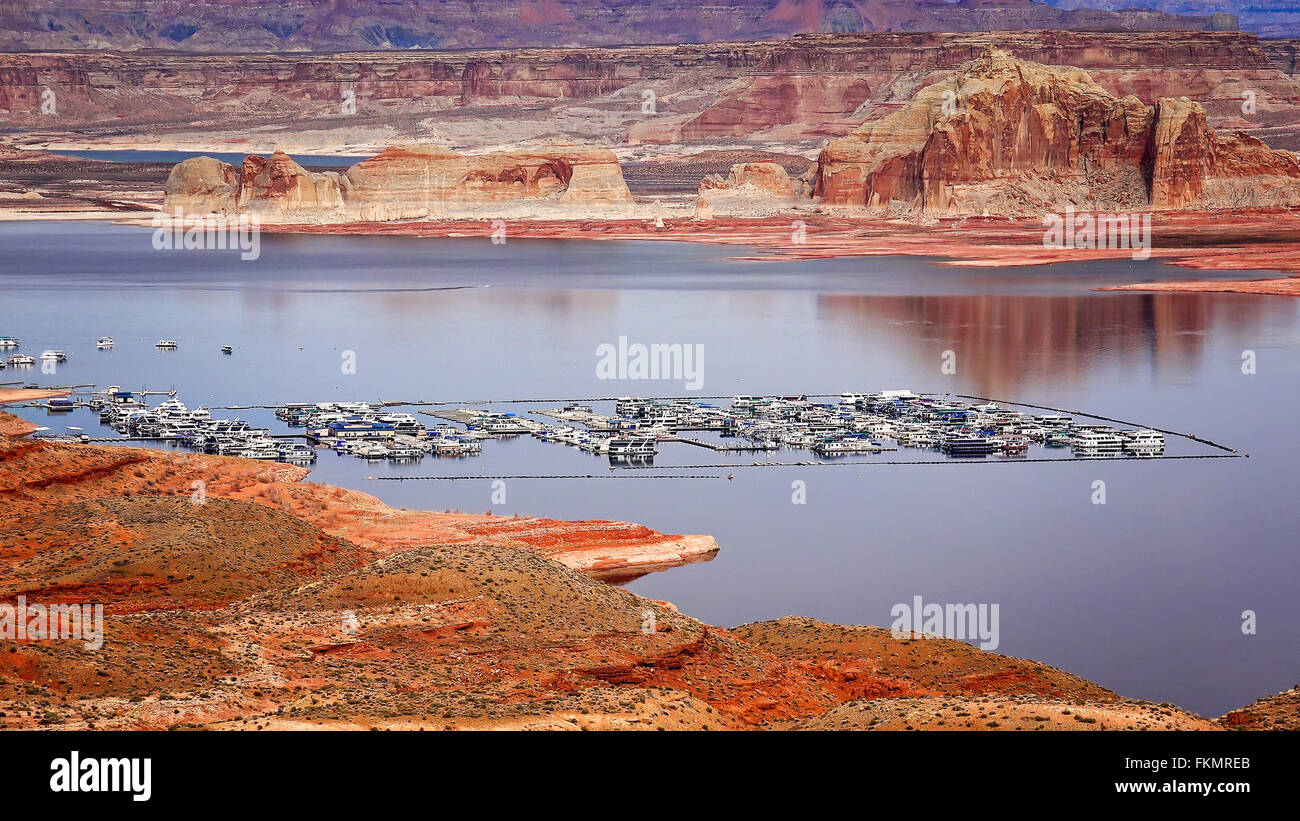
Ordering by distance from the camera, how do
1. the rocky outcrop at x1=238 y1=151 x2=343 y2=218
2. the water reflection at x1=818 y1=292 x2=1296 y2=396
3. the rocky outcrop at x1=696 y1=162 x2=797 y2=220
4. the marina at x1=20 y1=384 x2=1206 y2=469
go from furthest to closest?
1. the rocky outcrop at x1=696 y1=162 x2=797 y2=220
2. the rocky outcrop at x1=238 y1=151 x2=343 y2=218
3. the water reflection at x1=818 y1=292 x2=1296 y2=396
4. the marina at x1=20 y1=384 x2=1206 y2=469

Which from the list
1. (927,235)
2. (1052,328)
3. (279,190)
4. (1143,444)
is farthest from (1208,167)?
(1143,444)

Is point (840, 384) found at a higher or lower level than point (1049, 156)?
lower

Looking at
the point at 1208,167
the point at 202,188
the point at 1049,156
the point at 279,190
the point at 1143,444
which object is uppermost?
the point at 1049,156

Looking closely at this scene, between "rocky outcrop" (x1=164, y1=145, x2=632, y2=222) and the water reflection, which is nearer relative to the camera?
the water reflection

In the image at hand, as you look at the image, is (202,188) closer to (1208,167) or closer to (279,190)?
(279,190)

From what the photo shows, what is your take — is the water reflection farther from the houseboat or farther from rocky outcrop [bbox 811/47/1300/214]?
rocky outcrop [bbox 811/47/1300/214]

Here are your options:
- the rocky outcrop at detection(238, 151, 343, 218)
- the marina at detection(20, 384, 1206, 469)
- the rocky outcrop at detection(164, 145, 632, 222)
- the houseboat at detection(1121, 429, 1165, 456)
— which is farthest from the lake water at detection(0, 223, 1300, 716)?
the rocky outcrop at detection(164, 145, 632, 222)

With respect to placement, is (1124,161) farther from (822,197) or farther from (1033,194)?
(822,197)
